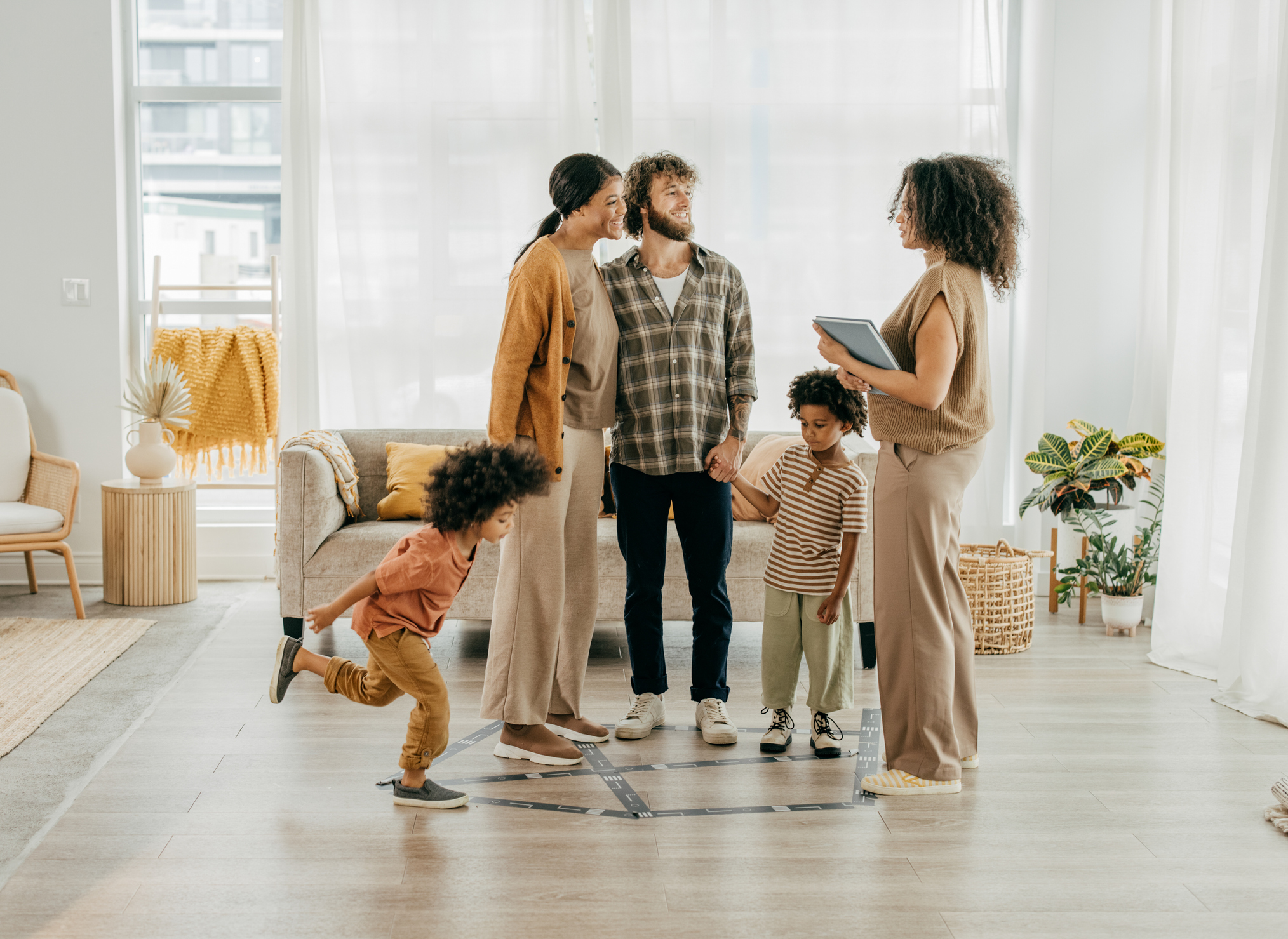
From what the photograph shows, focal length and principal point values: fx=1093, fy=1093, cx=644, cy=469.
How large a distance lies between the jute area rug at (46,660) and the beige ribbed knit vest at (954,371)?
7.34 feet

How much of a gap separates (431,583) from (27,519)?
2557 millimetres

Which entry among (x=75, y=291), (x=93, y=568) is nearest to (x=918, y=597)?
(x=93, y=568)

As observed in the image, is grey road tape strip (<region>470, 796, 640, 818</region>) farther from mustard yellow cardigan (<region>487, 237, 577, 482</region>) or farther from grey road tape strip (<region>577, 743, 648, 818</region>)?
mustard yellow cardigan (<region>487, 237, 577, 482</region>)

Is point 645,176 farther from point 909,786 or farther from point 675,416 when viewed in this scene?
point 909,786

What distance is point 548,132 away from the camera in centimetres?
451

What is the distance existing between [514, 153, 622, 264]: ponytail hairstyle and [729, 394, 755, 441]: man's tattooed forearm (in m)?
0.60

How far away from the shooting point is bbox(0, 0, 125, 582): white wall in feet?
14.8

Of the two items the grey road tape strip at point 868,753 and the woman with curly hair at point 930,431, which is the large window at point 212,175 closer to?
the grey road tape strip at point 868,753

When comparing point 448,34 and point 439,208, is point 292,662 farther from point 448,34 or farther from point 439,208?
point 448,34

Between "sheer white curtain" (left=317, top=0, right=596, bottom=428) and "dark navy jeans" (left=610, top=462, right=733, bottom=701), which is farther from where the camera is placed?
"sheer white curtain" (left=317, top=0, right=596, bottom=428)

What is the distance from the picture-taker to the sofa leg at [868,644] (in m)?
3.55

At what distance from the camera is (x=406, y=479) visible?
3.90 m

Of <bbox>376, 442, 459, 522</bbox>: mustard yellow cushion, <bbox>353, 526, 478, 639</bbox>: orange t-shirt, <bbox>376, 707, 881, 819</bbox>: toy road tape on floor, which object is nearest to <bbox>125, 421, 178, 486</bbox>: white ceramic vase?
<bbox>376, 442, 459, 522</bbox>: mustard yellow cushion

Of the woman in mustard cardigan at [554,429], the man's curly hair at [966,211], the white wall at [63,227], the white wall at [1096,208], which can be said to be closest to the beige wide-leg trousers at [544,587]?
the woman in mustard cardigan at [554,429]
